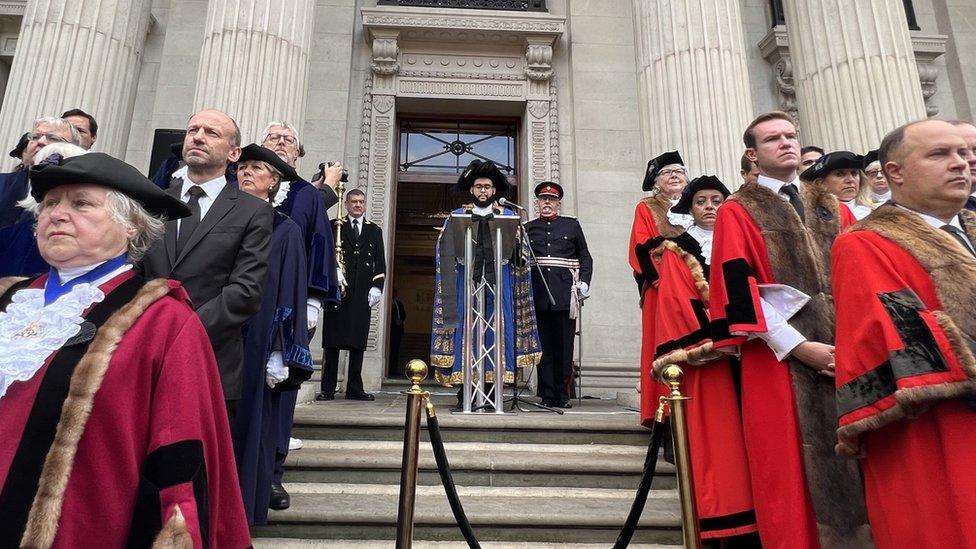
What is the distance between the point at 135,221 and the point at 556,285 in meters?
4.89

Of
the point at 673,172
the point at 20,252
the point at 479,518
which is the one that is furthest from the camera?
the point at 673,172

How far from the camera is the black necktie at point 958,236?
1962 mm

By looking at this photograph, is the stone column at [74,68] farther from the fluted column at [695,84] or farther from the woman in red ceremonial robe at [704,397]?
the woman in red ceremonial robe at [704,397]

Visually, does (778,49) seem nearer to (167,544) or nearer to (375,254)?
(375,254)

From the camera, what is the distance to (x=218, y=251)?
2.67 meters

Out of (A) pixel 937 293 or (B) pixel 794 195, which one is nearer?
(A) pixel 937 293

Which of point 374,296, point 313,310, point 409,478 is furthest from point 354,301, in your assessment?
point 409,478

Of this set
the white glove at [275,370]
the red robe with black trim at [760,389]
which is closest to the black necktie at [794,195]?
the red robe with black trim at [760,389]

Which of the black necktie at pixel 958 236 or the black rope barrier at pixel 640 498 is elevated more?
the black necktie at pixel 958 236

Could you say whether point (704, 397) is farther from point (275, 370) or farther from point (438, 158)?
point (438, 158)

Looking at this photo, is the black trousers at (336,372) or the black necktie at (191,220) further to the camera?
the black trousers at (336,372)

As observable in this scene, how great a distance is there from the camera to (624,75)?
10.0 m

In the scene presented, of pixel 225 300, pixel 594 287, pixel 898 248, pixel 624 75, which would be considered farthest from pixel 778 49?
pixel 225 300

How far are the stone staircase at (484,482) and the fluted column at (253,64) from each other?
3.49m
